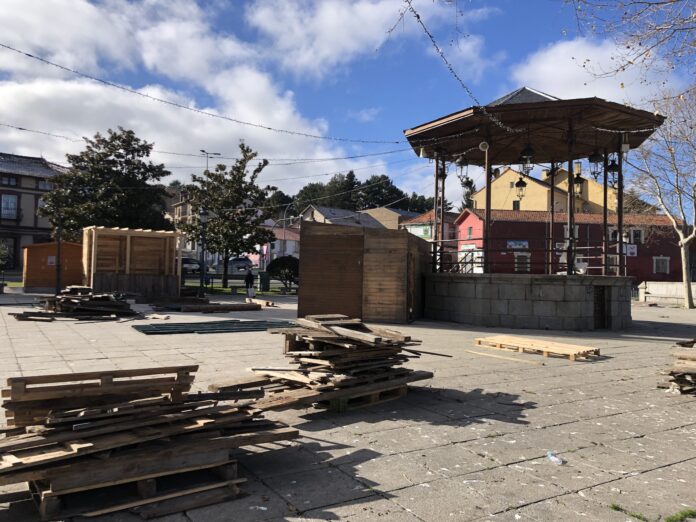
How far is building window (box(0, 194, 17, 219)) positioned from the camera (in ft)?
176

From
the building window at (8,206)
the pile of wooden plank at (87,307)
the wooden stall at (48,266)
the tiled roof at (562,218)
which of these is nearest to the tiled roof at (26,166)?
the building window at (8,206)

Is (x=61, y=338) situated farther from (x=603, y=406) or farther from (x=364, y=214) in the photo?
(x=364, y=214)

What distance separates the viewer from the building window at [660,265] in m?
50.0

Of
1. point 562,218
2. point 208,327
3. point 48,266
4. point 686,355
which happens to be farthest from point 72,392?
point 562,218

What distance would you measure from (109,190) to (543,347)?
2820 cm

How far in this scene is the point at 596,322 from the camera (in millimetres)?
16312

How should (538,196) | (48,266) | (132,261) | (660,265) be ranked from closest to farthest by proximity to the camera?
(132,261) < (48,266) < (660,265) < (538,196)

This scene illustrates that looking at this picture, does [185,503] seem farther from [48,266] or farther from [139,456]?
[48,266]

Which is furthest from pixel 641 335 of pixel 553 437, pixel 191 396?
pixel 191 396

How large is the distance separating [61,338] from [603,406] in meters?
11.1

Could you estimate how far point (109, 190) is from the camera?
3172cm

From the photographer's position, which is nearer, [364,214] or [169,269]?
[169,269]

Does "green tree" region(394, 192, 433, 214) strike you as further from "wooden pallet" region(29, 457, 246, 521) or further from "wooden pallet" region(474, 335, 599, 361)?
"wooden pallet" region(29, 457, 246, 521)

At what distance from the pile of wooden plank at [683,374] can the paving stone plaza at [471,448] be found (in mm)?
247
